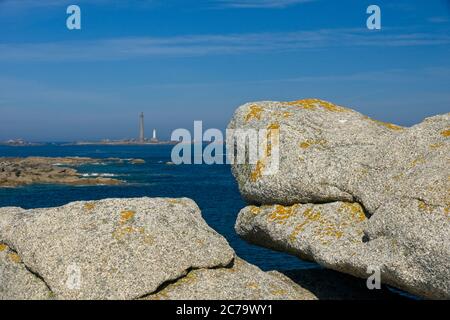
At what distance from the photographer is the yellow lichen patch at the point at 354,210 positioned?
1834 centimetres

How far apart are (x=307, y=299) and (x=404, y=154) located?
595 centimetres

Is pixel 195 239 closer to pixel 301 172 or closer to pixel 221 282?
pixel 221 282

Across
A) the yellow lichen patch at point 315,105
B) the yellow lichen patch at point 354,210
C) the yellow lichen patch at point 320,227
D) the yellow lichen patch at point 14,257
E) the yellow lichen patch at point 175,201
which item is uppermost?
the yellow lichen patch at point 315,105

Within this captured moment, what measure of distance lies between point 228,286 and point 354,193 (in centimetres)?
545

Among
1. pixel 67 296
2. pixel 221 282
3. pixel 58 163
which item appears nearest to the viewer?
pixel 67 296

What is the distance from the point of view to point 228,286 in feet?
55.4

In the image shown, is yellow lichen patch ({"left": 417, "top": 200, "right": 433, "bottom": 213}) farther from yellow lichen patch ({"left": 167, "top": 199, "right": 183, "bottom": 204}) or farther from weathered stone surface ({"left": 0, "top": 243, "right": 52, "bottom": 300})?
weathered stone surface ({"left": 0, "top": 243, "right": 52, "bottom": 300})

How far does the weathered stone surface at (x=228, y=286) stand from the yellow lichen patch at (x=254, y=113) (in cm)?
606

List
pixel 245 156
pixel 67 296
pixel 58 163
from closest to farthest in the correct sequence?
pixel 67 296, pixel 245 156, pixel 58 163

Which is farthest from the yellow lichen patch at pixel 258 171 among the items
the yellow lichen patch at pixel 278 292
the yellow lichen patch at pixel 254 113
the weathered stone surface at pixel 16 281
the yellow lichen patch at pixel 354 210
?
the weathered stone surface at pixel 16 281

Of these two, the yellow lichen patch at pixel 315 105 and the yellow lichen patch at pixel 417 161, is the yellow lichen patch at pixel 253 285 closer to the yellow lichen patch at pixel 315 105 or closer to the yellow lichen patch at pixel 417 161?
the yellow lichen patch at pixel 417 161

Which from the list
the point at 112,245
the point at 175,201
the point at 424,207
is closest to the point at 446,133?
the point at 424,207

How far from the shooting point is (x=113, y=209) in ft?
58.4
